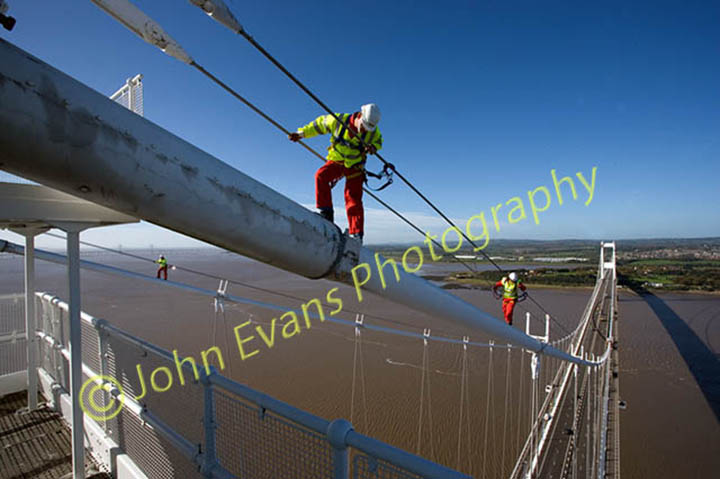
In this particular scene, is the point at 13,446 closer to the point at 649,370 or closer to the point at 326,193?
the point at 326,193

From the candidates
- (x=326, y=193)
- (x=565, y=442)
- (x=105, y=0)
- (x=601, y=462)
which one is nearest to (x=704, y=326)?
(x=565, y=442)

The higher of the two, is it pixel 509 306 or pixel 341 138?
pixel 341 138

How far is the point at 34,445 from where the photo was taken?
121 inches

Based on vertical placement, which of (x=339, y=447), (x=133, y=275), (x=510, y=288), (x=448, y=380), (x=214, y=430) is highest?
(x=133, y=275)

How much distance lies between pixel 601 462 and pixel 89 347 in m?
7.12

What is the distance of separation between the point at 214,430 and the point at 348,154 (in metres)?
1.69

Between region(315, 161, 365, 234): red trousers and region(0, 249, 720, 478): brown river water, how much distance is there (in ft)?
4.43

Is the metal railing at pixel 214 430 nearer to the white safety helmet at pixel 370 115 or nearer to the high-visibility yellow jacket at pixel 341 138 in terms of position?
the high-visibility yellow jacket at pixel 341 138

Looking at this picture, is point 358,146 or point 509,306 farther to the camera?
point 509,306

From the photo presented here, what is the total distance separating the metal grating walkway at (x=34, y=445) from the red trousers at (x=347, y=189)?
284 centimetres

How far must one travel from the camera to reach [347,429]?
3.63ft

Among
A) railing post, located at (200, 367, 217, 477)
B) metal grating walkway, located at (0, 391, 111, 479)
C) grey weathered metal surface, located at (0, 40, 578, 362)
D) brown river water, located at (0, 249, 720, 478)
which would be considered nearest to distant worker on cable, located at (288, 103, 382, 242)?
grey weathered metal surface, located at (0, 40, 578, 362)
